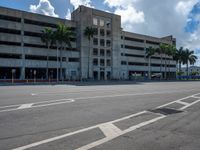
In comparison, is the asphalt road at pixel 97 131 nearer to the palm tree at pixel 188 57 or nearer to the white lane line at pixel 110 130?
the white lane line at pixel 110 130

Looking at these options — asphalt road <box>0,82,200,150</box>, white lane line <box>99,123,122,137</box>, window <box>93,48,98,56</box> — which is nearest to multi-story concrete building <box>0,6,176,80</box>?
window <box>93,48,98,56</box>

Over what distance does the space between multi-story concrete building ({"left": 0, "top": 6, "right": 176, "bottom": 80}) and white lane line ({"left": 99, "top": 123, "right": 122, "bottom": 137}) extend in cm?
3981

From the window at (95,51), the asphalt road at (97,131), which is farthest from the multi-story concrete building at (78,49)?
the asphalt road at (97,131)

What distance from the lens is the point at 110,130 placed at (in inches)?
217

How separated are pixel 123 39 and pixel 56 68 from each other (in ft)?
94.8

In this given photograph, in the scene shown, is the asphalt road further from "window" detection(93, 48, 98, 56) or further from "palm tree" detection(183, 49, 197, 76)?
"palm tree" detection(183, 49, 197, 76)

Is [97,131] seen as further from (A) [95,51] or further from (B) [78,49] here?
(A) [95,51]

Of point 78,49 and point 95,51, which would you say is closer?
point 78,49

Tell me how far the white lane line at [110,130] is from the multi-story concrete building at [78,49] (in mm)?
39814

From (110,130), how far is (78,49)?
2305 inches

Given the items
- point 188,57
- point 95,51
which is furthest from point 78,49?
point 188,57

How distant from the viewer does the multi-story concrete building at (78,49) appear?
51478 millimetres

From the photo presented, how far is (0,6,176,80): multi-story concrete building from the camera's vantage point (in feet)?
169

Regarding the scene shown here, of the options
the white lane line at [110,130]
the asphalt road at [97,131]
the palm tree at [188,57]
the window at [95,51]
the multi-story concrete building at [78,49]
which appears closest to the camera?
the asphalt road at [97,131]
